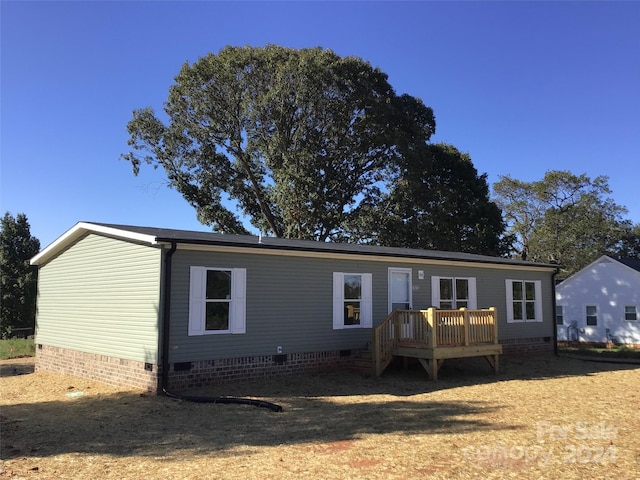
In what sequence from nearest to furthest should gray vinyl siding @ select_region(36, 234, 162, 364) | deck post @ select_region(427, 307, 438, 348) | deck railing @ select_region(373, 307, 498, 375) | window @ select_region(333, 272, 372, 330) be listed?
gray vinyl siding @ select_region(36, 234, 162, 364) → deck post @ select_region(427, 307, 438, 348) → deck railing @ select_region(373, 307, 498, 375) → window @ select_region(333, 272, 372, 330)

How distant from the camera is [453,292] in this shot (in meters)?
15.3

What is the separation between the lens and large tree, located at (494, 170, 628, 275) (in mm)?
37781

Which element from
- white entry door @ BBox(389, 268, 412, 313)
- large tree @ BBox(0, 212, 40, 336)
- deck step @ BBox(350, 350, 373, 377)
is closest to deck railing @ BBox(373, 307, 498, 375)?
deck step @ BBox(350, 350, 373, 377)

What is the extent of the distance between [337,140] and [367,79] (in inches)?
130

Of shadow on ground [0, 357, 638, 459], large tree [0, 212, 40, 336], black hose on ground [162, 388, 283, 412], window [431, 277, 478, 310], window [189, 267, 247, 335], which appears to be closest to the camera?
shadow on ground [0, 357, 638, 459]

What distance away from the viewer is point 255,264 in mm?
11477

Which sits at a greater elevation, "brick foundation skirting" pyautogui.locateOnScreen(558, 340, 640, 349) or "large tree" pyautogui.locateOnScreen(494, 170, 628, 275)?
"large tree" pyautogui.locateOnScreen(494, 170, 628, 275)

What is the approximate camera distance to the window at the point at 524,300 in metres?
16.7

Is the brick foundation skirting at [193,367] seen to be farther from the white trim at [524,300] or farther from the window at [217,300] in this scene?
the white trim at [524,300]

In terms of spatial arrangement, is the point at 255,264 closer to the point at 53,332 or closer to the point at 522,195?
the point at 53,332

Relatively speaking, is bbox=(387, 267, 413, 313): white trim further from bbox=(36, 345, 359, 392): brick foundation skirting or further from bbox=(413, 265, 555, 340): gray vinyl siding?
bbox=(36, 345, 359, 392): brick foundation skirting

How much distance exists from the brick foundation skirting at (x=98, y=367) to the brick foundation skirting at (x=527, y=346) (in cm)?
1078

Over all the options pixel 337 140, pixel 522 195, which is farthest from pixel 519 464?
pixel 522 195

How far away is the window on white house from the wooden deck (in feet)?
46.7
